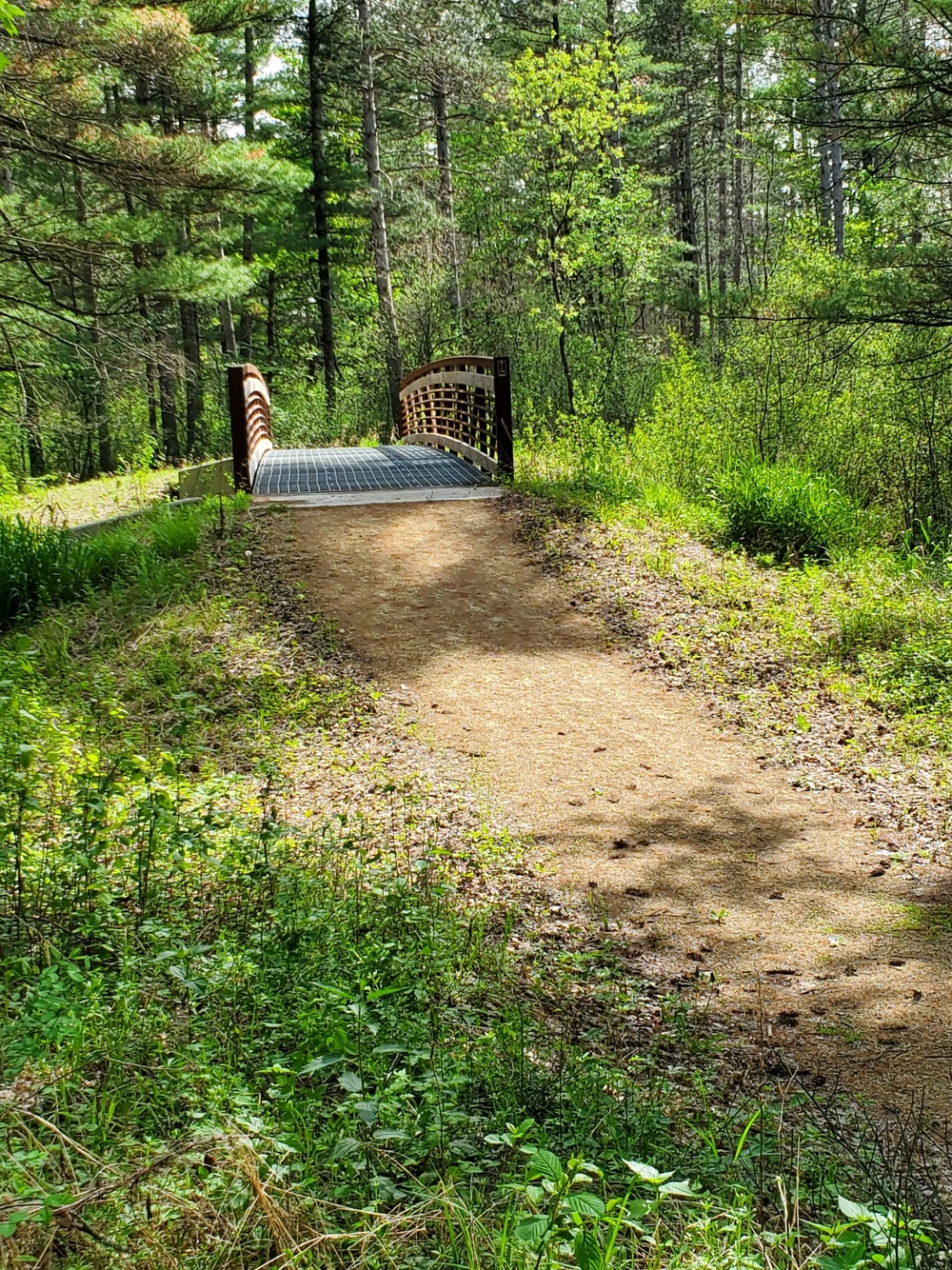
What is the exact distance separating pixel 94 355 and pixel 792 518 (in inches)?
276

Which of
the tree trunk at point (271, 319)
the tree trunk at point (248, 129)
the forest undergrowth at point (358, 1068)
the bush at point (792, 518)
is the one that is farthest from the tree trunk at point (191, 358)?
the forest undergrowth at point (358, 1068)

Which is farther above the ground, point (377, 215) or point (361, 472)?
point (377, 215)

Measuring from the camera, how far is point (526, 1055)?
329 centimetres

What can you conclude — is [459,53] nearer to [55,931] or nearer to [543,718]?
[543,718]

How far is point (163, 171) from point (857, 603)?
8.43 meters

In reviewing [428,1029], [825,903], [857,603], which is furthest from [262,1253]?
[857,603]

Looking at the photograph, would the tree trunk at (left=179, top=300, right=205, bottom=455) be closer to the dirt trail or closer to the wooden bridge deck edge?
the wooden bridge deck edge

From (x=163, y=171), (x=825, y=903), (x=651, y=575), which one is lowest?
A: (x=825, y=903)

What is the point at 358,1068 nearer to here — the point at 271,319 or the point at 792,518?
the point at 792,518

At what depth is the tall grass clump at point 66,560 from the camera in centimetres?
873

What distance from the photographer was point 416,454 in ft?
53.2

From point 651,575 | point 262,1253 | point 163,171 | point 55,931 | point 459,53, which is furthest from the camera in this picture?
point 459,53

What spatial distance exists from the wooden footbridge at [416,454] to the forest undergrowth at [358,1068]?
6880 mm

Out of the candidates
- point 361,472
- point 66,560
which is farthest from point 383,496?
point 66,560
